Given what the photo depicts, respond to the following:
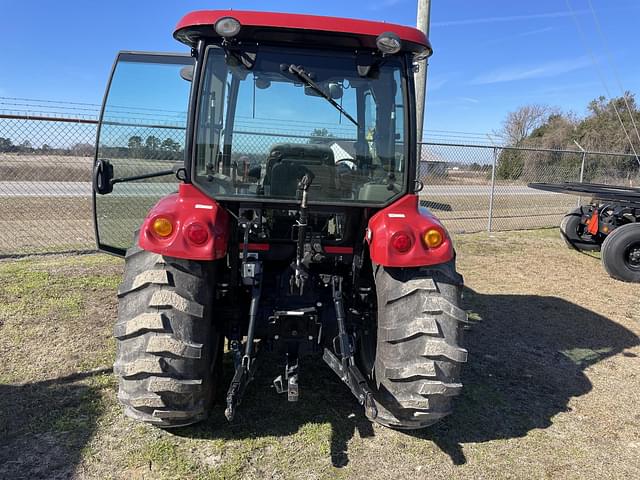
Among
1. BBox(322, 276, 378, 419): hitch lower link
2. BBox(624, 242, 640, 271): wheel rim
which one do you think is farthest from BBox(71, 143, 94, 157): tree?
BBox(624, 242, 640, 271): wheel rim

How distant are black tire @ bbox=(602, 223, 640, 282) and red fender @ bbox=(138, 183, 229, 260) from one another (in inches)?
252

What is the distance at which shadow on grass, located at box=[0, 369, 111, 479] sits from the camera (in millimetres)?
2512

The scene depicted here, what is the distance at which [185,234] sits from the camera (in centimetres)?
248

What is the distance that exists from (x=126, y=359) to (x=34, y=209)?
9.24m

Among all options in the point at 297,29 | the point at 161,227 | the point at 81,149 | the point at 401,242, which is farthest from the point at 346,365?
the point at 81,149

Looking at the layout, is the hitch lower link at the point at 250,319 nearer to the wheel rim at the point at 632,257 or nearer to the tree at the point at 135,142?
the tree at the point at 135,142

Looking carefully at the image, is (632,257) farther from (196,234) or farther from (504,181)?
(504,181)

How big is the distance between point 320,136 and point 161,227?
3.43 ft

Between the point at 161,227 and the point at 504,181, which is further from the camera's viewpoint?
the point at 504,181

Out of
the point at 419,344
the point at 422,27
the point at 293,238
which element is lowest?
the point at 419,344

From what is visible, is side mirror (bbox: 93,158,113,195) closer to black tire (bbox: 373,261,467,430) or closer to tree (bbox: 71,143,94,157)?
black tire (bbox: 373,261,467,430)

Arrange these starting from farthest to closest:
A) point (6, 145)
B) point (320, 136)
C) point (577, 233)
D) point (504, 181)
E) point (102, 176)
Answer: point (504, 181)
point (577, 233)
point (6, 145)
point (102, 176)
point (320, 136)

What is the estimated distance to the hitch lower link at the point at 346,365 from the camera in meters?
2.47

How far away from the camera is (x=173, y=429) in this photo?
2822 mm
